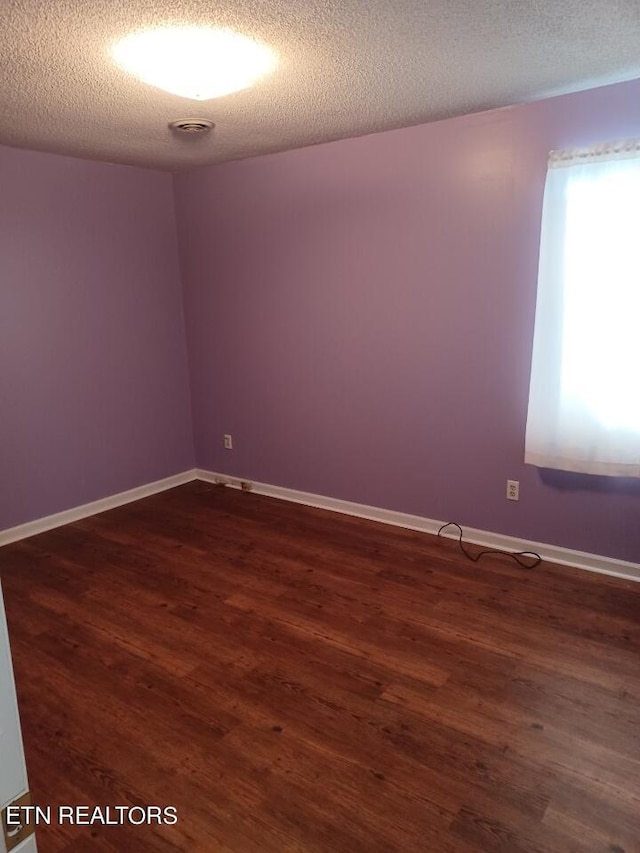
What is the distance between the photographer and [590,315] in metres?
2.81

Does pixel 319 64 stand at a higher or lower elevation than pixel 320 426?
higher

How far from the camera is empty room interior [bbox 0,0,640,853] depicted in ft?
6.09

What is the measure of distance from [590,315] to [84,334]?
9.95 ft

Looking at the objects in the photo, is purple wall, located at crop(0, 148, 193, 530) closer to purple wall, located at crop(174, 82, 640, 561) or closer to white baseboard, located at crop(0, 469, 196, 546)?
white baseboard, located at crop(0, 469, 196, 546)

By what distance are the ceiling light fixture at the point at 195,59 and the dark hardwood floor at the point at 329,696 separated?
2242 mm

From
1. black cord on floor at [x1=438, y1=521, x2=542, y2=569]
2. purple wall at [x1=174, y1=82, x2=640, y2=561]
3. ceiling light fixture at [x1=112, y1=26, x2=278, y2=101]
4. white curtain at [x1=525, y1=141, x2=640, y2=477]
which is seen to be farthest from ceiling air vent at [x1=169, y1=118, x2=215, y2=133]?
black cord on floor at [x1=438, y1=521, x2=542, y2=569]

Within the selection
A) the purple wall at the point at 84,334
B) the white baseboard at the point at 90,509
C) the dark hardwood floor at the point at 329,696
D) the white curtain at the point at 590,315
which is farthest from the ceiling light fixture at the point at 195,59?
the white baseboard at the point at 90,509

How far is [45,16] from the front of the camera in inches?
71.9

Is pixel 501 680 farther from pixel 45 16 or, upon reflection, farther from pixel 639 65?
pixel 45 16

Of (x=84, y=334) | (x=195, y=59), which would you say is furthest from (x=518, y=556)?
(x=84, y=334)

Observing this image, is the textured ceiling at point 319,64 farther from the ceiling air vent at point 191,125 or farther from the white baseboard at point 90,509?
the white baseboard at point 90,509

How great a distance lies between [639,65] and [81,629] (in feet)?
10.9

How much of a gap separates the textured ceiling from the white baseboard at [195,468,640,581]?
2215 millimetres

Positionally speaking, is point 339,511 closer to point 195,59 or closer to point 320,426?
point 320,426
